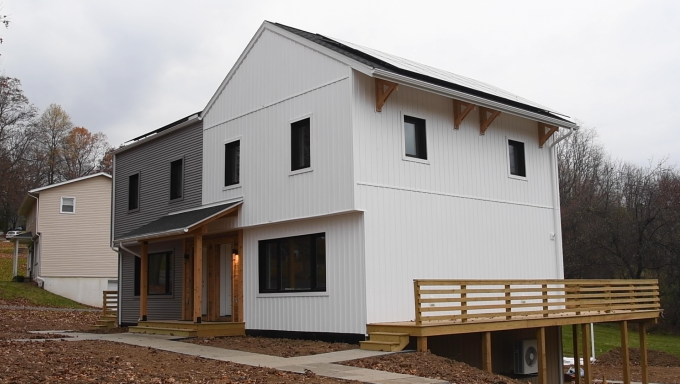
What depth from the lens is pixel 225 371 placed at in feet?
37.1

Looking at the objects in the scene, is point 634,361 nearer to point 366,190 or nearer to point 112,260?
point 366,190

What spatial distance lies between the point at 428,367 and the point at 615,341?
23717mm

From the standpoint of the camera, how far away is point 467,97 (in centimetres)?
1650

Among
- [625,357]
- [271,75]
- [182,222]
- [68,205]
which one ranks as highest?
[271,75]

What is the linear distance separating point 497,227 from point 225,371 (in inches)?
364

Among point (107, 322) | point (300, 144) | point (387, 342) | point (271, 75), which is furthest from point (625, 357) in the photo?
point (107, 322)

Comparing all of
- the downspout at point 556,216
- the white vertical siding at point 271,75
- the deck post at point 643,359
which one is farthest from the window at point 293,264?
the deck post at point 643,359

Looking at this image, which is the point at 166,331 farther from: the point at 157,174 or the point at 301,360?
the point at 301,360

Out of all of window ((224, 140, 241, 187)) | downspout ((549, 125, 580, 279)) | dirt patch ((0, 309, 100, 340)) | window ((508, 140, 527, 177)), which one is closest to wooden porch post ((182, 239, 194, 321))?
window ((224, 140, 241, 187))

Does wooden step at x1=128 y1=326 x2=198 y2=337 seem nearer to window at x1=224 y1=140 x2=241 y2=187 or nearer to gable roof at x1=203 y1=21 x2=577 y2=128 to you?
window at x1=224 y1=140 x2=241 y2=187

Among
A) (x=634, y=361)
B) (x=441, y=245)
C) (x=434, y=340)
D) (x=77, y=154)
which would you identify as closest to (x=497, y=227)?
(x=441, y=245)

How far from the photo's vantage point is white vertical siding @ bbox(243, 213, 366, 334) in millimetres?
14980

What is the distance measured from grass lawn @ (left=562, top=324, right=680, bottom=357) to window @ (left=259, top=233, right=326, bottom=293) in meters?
16.1

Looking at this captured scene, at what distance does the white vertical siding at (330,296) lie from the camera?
15.0 metres
